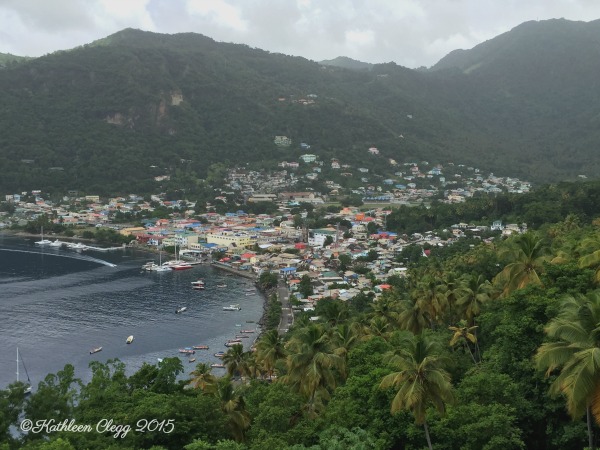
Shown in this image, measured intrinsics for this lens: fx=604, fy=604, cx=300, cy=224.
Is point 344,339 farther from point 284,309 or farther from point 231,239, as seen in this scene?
point 231,239

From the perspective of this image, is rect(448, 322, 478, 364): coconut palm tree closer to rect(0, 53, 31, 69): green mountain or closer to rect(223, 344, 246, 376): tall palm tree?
rect(223, 344, 246, 376): tall palm tree

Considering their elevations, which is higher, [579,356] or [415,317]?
[579,356]

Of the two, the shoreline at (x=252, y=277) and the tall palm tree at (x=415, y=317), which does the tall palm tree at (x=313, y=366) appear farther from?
the shoreline at (x=252, y=277)

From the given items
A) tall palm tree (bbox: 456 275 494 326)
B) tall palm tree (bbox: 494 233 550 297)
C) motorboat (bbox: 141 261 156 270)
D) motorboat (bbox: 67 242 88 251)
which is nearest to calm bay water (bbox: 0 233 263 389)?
motorboat (bbox: 141 261 156 270)

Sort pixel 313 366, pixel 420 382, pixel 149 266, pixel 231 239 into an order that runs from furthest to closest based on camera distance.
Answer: pixel 231 239, pixel 149 266, pixel 313 366, pixel 420 382

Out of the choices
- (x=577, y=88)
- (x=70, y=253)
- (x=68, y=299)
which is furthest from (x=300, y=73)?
(x=68, y=299)

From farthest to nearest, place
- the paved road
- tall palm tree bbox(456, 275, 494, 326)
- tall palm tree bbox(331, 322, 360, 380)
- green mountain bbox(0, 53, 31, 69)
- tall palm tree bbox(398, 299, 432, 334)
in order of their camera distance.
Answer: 1. green mountain bbox(0, 53, 31, 69)
2. the paved road
3. tall palm tree bbox(398, 299, 432, 334)
4. tall palm tree bbox(456, 275, 494, 326)
5. tall palm tree bbox(331, 322, 360, 380)

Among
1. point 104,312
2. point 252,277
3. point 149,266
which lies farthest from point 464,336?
point 149,266

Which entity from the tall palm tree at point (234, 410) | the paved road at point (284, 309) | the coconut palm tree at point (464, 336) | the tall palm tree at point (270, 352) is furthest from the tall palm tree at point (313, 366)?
the paved road at point (284, 309)
